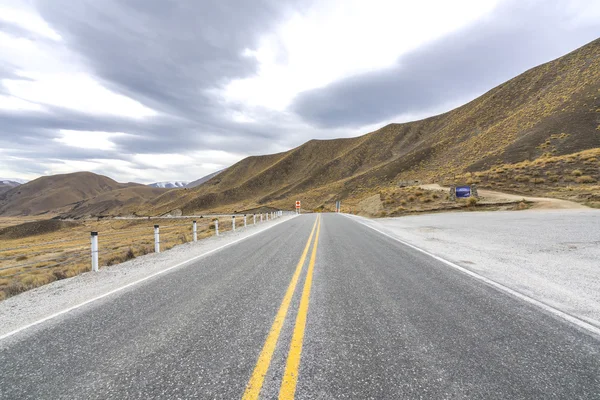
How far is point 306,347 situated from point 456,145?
81.4m

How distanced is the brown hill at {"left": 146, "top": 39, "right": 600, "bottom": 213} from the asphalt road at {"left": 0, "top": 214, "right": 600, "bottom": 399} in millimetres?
37170

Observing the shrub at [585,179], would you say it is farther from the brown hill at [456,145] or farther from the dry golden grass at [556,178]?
the brown hill at [456,145]

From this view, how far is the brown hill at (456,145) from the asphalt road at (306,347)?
3717 centimetres

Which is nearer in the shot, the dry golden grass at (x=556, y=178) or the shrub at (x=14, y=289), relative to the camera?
the shrub at (x=14, y=289)

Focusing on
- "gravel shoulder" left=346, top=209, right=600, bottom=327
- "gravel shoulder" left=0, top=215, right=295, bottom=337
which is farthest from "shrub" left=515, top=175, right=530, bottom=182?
"gravel shoulder" left=0, top=215, right=295, bottom=337

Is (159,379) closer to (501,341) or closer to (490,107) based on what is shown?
(501,341)

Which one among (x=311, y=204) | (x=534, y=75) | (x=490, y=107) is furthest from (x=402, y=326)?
(x=534, y=75)

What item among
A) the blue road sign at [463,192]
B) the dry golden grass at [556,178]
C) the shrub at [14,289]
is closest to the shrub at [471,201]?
the blue road sign at [463,192]

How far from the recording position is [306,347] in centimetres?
291

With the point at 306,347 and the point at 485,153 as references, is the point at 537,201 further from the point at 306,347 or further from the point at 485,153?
the point at 485,153

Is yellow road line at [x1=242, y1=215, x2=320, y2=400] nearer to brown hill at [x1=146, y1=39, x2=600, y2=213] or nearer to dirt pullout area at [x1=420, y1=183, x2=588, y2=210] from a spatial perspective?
dirt pullout area at [x1=420, y1=183, x2=588, y2=210]

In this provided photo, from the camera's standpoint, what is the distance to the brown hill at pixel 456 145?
44625 millimetres

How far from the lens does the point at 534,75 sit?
250 ft

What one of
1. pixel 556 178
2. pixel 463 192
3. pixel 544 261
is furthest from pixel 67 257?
pixel 556 178
